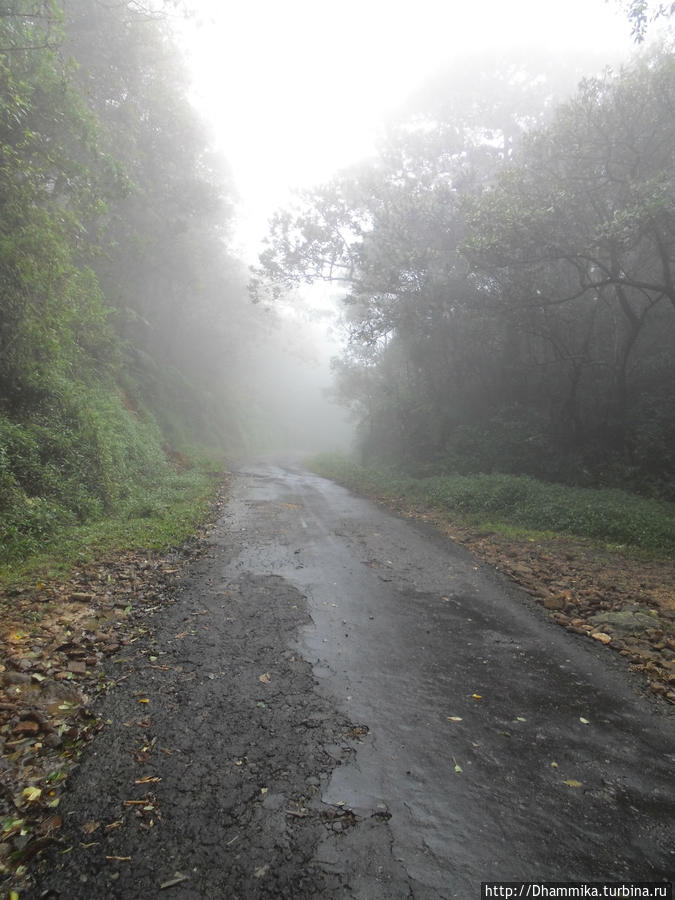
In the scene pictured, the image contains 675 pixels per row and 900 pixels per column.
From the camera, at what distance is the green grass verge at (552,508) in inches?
341

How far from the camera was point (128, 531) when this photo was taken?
24.6 feet

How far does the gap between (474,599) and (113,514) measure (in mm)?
6453

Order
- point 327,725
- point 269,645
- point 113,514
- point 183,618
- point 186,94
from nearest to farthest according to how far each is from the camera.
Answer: point 327,725 → point 269,645 → point 183,618 → point 113,514 → point 186,94

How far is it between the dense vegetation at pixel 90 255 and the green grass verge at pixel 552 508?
277 inches

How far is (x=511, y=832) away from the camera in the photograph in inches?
93.1

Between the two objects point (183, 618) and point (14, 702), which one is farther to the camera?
point (183, 618)

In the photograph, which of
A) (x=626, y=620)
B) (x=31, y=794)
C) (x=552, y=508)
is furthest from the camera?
(x=552, y=508)

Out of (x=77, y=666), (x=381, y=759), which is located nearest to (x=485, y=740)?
(x=381, y=759)

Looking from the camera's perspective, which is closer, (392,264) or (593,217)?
(593,217)

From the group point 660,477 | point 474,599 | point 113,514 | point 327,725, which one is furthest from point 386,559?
point 660,477

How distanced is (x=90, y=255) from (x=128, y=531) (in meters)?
7.03

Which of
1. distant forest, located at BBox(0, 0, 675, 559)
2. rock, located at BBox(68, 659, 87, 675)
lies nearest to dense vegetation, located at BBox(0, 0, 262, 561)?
distant forest, located at BBox(0, 0, 675, 559)

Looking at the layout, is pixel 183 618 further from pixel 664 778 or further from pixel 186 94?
pixel 186 94

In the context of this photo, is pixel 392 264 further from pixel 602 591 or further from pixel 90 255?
pixel 602 591
